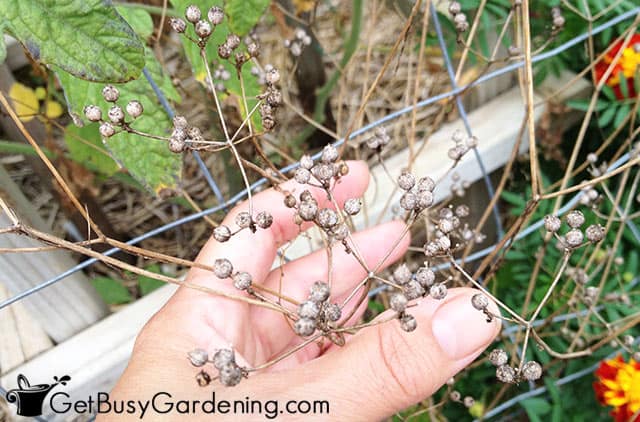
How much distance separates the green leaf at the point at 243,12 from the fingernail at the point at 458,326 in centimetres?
38

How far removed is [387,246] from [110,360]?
0.42 m

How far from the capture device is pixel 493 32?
1.03 meters

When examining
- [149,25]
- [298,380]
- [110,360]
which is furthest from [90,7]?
[110,360]

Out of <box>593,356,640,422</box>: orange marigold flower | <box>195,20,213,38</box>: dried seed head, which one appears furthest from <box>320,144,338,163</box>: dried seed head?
<box>593,356,640,422</box>: orange marigold flower

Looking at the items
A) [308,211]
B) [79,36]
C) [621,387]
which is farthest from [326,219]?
[621,387]

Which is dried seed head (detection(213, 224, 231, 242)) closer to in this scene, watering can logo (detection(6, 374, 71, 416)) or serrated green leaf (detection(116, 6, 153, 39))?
serrated green leaf (detection(116, 6, 153, 39))

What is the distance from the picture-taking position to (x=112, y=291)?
1.16 m

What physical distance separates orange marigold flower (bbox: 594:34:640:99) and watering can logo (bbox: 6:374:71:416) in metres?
0.88

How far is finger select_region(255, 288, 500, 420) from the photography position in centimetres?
51

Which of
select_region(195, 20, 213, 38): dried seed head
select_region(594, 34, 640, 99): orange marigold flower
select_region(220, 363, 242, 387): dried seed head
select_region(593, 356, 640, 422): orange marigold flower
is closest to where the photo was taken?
select_region(220, 363, 242, 387): dried seed head

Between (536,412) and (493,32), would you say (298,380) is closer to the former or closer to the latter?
(536,412)

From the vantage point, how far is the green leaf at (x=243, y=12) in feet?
2.21

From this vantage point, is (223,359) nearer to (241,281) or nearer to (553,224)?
(241,281)

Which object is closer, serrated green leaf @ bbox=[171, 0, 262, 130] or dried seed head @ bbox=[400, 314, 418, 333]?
dried seed head @ bbox=[400, 314, 418, 333]
